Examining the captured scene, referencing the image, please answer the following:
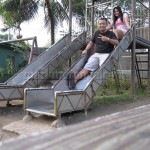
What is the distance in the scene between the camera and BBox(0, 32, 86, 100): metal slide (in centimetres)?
861

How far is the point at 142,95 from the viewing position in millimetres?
11148

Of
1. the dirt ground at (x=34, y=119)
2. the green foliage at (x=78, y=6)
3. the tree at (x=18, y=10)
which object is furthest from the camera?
the green foliage at (x=78, y=6)

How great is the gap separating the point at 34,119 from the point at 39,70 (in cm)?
276

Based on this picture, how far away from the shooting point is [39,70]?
381 inches

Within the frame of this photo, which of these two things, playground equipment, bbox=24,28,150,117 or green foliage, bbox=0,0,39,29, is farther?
green foliage, bbox=0,0,39,29

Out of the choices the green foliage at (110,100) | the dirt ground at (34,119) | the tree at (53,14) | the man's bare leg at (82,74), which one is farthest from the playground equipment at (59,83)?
the tree at (53,14)

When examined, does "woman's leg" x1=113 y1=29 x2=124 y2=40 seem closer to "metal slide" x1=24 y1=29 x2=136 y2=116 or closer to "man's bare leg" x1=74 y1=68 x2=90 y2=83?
"metal slide" x1=24 y1=29 x2=136 y2=116

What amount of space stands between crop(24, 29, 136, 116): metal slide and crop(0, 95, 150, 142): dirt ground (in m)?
0.22

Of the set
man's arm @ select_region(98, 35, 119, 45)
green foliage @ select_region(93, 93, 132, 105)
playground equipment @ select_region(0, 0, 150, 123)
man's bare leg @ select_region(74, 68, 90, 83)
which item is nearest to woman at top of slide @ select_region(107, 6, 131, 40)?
playground equipment @ select_region(0, 0, 150, 123)

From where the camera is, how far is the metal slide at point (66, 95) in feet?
21.5

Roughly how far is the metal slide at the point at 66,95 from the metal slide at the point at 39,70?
1.11 metres

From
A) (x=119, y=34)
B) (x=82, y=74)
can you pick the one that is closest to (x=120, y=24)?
(x=119, y=34)

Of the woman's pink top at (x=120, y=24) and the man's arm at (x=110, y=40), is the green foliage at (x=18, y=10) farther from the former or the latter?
the man's arm at (x=110, y=40)

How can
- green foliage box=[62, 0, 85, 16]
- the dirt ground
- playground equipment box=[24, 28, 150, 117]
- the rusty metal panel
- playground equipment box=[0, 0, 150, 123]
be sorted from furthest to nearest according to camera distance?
green foliage box=[62, 0, 85, 16]
the rusty metal panel
playground equipment box=[0, 0, 150, 123]
playground equipment box=[24, 28, 150, 117]
the dirt ground
